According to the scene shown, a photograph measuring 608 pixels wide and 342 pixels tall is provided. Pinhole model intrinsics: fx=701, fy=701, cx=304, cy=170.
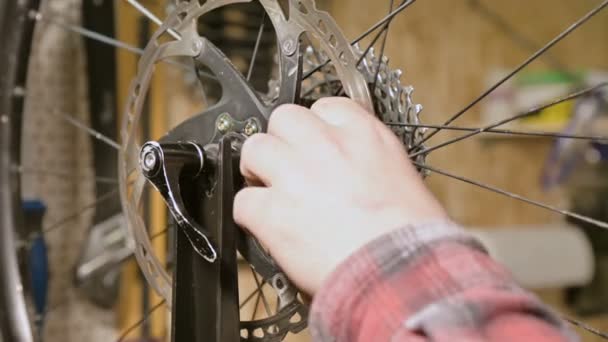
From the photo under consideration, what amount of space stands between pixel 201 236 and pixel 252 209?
49 mm

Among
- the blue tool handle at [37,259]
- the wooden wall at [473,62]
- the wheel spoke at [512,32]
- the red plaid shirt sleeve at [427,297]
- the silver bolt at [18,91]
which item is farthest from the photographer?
the wheel spoke at [512,32]

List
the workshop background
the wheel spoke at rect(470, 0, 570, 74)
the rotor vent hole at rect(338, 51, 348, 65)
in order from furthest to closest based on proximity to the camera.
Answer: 1. the wheel spoke at rect(470, 0, 570, 74)
2. the workshop background
3. the rotor vent hole at rect(338, 51, 348, 65)

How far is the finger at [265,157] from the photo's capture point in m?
0.34

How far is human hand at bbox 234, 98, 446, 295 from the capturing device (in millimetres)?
302

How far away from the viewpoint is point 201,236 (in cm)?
40

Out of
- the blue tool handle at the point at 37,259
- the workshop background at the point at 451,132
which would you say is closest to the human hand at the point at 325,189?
the workshop background at the point at 451,132

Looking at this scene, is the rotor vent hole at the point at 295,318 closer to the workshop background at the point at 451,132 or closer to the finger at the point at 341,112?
the finger at the point at 341,112

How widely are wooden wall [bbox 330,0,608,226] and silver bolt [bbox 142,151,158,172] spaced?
2.77ft

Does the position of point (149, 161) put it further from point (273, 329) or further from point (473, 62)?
point (473, 62)

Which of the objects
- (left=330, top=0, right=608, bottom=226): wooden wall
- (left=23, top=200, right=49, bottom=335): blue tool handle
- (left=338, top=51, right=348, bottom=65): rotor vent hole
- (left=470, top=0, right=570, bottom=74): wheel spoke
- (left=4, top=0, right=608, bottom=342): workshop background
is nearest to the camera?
(left=338, top=51, right=348, bottom=65): rotor vent hole

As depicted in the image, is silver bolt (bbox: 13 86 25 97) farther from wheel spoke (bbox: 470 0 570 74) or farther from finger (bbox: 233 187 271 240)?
wheel spoke (bbox: 470 0 570 74)

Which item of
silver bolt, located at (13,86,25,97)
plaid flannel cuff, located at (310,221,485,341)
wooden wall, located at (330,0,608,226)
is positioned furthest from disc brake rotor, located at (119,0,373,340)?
wooden wall, located at (330,0,608,226)

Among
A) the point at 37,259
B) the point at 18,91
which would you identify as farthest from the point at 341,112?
the point at 37,259

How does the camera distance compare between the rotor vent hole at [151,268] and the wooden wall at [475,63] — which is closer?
the rotor vent hole at [151,268]
